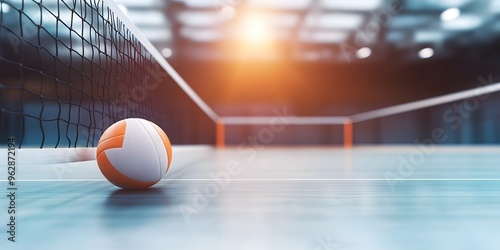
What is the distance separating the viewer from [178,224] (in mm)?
953

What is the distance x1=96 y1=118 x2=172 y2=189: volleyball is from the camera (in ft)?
5.06

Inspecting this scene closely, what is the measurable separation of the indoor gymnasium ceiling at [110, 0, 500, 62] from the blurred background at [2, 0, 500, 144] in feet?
0.08

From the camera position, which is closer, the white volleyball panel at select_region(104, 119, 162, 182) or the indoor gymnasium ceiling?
the white volleyball panel at select_region(104, 119, 162, 182)

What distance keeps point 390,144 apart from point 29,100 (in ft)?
42.3

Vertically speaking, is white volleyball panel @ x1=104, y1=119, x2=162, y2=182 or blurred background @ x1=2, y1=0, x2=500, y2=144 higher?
blurred background @ x1=2, y1=0, x2=500, y2=144

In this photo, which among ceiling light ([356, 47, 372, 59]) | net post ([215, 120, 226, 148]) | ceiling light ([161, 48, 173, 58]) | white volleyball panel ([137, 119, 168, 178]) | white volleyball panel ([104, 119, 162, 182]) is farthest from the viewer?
net post ([215, 120, 226, 148])

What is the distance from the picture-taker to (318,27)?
831 cm

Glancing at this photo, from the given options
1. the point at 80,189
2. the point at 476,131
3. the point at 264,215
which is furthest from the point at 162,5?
the point at 476,131

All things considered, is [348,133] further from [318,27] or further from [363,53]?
[318,27]

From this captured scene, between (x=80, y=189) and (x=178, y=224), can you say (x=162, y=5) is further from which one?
(x=178, y=224)

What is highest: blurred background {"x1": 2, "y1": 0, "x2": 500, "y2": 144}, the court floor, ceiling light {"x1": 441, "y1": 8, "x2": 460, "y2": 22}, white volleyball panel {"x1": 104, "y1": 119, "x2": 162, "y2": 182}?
ceiling light {"x1": 441, "y1": 8, "x2": 460, "y2": 22}

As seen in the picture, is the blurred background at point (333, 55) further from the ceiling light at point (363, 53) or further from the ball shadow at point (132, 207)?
the ball shadow at point (132, 207)

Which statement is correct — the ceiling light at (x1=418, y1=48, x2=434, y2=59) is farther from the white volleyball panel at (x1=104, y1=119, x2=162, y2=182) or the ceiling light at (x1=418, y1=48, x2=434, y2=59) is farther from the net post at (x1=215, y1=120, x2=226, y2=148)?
the white volleyball panel at (x1=104, y1=119, x2=162, y2=182)

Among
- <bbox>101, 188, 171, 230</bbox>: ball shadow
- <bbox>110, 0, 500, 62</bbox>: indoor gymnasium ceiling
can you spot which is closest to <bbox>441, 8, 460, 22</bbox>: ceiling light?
<bbox>110, 0, 500, 62</bbox>: indoor gymnasium ceiling
